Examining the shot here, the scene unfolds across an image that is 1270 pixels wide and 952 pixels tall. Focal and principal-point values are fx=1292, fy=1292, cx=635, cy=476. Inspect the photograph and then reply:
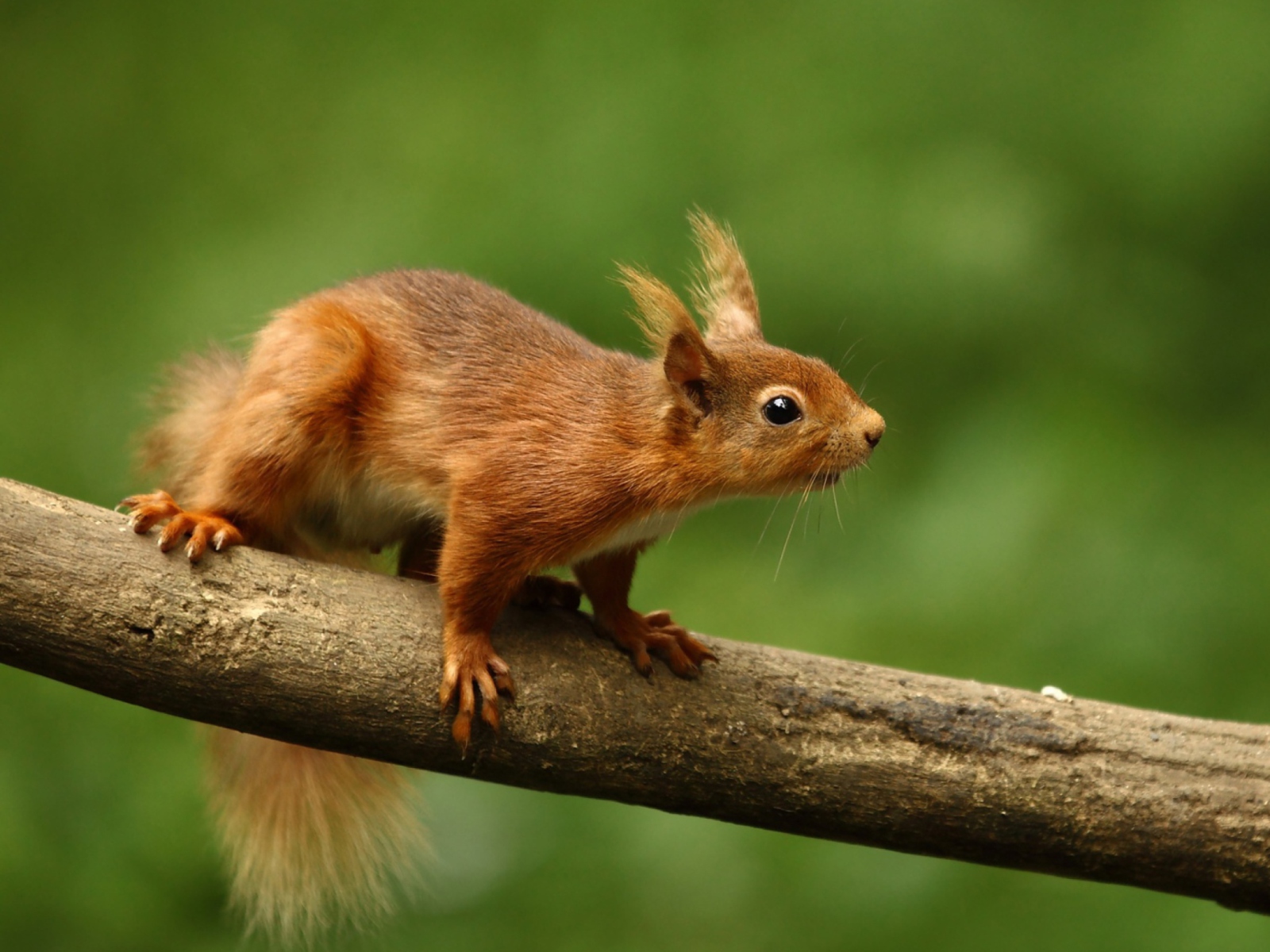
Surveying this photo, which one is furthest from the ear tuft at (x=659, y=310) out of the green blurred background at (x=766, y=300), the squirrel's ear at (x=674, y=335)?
the green blurred background at (x=766, y=300)

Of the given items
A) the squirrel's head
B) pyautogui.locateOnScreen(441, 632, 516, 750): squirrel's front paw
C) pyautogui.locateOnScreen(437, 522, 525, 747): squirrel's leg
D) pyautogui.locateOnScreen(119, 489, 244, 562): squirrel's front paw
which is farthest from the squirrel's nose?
pyautogui.locateOnScreen(119, 489, 244, 562): squirrel's front paw

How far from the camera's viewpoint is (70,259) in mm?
5336

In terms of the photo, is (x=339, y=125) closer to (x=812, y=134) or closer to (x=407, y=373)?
(x=812, y=134)

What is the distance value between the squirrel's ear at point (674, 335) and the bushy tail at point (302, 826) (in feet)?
3.61

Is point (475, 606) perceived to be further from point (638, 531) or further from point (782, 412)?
point (782, 412)

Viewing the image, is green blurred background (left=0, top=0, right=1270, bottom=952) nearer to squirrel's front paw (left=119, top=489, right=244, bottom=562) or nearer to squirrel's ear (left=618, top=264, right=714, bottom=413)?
squirrel's ear (left=618, top=264, right=714, bottom=413)

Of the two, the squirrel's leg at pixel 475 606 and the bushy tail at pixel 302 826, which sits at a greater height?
the squirrel's leg at pixel 475 606

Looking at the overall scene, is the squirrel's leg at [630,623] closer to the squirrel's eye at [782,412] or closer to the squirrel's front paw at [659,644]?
the squirrel's front paw at [659,644]

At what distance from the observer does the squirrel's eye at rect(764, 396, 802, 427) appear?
110 inches

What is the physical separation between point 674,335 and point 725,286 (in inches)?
19.5

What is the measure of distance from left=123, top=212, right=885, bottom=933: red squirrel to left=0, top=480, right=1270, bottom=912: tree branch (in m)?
0.10

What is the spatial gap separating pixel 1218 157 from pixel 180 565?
4.12 m

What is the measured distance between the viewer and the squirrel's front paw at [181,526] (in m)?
2.66

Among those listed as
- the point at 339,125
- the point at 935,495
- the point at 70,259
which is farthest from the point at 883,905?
the point at 70,259
